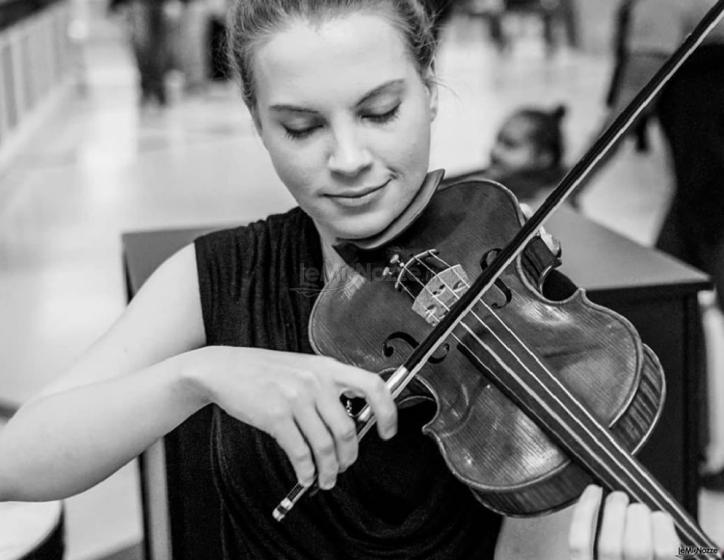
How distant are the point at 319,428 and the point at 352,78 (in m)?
0.32

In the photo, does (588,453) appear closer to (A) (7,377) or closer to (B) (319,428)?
(B) (319,428)

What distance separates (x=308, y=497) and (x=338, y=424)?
27 cm

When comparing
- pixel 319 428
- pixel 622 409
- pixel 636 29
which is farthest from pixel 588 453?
pixel 636 29

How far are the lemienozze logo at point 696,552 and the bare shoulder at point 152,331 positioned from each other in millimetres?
506

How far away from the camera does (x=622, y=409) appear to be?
2.80 ft

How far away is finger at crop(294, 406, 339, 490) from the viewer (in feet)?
2.52

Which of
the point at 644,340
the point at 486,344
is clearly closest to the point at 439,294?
the point at 486,344

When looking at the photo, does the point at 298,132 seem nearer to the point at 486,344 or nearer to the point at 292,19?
the point at 292,19

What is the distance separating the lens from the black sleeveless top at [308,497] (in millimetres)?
1021

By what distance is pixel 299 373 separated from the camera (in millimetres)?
788

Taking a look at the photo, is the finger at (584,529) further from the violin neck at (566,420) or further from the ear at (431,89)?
the ear at (431,89)

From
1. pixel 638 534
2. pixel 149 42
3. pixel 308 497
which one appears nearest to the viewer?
pixel 638 534

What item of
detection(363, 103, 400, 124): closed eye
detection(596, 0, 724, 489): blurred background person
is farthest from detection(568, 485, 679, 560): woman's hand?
detection(596, 0, 724, 489): blurred background person

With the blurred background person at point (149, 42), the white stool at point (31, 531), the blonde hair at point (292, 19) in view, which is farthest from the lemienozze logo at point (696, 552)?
the blurred background person at point (149, 42)
